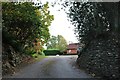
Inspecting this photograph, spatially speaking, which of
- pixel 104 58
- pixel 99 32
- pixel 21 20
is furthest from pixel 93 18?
pixel 21 20

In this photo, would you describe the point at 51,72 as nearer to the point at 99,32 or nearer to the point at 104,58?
the point at 104,58

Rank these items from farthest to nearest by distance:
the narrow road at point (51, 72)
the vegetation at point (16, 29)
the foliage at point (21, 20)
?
the foliage at point (21, 20) < the vegetation at point (16, 29) < the narrow road at point (51, 72)

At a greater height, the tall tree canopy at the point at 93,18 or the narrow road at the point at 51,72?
the tall tree canopy at the point at 93,18

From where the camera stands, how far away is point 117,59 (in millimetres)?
11938

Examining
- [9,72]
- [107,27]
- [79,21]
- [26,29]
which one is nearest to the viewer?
[9,72]

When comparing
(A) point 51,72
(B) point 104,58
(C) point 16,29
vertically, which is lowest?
(A) point 51,72

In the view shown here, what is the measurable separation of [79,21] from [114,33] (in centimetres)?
511

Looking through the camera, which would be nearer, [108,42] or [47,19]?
[108,42]

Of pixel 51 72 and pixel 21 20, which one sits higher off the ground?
pixel 21 20

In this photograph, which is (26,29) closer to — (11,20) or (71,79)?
(11,20)

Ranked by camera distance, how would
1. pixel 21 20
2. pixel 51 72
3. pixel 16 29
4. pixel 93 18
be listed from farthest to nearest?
pixel 16 29 < pixel 21 20 < pixel 93 18 < pixel 51 72

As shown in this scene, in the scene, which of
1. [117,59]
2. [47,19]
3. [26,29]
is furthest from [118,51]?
[47,19]

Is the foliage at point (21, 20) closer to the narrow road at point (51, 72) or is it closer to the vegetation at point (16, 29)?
the vegetation at point (16, 29)

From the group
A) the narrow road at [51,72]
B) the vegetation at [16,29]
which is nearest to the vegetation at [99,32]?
the narrow road at [51,72]
